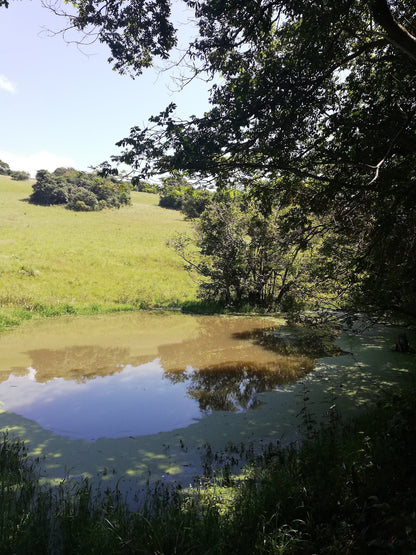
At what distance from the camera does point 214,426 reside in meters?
5.73

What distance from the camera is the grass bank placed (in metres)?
2.70

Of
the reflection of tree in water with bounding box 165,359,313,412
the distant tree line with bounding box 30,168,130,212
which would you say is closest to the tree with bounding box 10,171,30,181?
the distant tree line with bounding box 30,168,130,212

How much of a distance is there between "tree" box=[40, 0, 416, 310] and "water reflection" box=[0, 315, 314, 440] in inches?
151

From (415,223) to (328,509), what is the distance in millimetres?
4259

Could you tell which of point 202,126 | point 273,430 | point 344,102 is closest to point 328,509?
point 273,430

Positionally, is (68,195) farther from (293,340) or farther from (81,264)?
(293,340)

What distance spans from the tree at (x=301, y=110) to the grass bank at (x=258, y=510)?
7.26 feet

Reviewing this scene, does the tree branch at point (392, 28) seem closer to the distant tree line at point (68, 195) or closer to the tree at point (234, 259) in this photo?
the tree at point (234, 259)

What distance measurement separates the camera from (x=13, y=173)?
64.6 m

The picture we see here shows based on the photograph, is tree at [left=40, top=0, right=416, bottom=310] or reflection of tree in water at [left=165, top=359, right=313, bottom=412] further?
reflection of tree in water at [left=165, top=359, right=313, bottom=412]

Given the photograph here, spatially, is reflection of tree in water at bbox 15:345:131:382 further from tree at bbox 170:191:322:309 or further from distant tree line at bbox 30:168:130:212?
distant tree line at bbox 30:168:130:212

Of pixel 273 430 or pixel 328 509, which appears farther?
pixel 273 430

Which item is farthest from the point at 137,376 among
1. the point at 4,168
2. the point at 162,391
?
the point at 4,168

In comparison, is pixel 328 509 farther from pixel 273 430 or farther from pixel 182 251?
pixel 182 251
